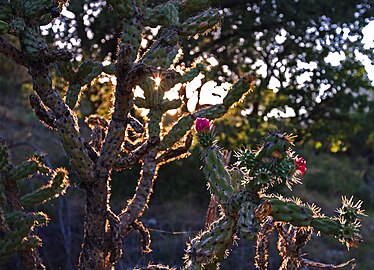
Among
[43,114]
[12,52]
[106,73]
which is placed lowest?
[43,114]

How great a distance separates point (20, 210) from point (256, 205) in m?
2.27

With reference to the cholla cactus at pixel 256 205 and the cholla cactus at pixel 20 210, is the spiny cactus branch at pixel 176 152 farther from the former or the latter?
the cholla cactus at pixel 256 205

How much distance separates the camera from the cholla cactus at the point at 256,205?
8.11 ft

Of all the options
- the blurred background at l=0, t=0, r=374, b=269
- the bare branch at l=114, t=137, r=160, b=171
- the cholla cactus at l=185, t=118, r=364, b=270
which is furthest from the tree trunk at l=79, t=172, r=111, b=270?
the blurred background at l=0, t=0, r=374, b=269

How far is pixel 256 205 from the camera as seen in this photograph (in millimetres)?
2605

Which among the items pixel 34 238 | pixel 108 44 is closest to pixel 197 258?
pixel 34 238

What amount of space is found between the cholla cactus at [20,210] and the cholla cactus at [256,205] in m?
1.56

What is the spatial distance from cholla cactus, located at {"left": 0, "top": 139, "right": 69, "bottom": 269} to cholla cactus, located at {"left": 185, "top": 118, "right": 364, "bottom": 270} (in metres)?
1.56

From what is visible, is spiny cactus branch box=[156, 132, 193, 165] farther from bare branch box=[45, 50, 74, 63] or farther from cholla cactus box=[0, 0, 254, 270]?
bare branch box=[45, 50, 74, 63]

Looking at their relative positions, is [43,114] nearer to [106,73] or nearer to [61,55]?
[61,55]

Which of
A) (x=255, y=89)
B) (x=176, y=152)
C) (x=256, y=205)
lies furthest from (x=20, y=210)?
(x=255, y=89)

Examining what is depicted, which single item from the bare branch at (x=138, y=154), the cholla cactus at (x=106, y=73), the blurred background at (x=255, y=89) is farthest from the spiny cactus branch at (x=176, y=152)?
the blurred background at (x=255, y=89)

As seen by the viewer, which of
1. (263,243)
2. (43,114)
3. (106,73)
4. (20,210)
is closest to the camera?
(43,114)

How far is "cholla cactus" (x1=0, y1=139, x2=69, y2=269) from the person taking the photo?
3.94 m
